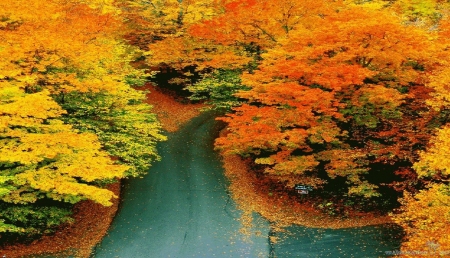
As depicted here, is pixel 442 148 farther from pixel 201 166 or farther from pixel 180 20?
pixel 180 20

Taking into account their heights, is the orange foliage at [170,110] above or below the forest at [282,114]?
below

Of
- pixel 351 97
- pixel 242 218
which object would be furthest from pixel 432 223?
pixel 242 218

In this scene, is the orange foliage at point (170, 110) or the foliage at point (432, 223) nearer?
the foliage at point (432, 223)

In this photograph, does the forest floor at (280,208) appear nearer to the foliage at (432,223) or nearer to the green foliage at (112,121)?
the foliage at (432,223)

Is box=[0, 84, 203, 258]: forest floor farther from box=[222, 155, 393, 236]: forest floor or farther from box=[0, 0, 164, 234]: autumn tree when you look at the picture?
box=[222, 155, 393, 236]: forest floor

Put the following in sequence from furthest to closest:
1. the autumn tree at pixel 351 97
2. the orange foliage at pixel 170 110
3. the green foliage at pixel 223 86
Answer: the orange foliage at pixel 170 110 < the green foliage at pixel 223 86 < the autumn tree at pixel 351 97

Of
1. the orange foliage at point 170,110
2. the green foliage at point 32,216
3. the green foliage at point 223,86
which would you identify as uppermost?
the green foliage at point 223,86

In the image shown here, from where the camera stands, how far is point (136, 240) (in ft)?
51.1

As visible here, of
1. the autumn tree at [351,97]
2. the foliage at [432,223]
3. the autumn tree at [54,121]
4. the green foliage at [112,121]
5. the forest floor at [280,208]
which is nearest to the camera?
the foliage at [432,223]

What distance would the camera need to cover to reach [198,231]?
16.2m

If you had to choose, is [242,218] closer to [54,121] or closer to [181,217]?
[181,217]

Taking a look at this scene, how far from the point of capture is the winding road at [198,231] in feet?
48.0

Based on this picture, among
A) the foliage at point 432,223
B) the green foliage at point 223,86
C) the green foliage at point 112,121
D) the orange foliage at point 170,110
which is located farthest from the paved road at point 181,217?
the foliage at point 432,223

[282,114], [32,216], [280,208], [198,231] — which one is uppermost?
[282,114]
